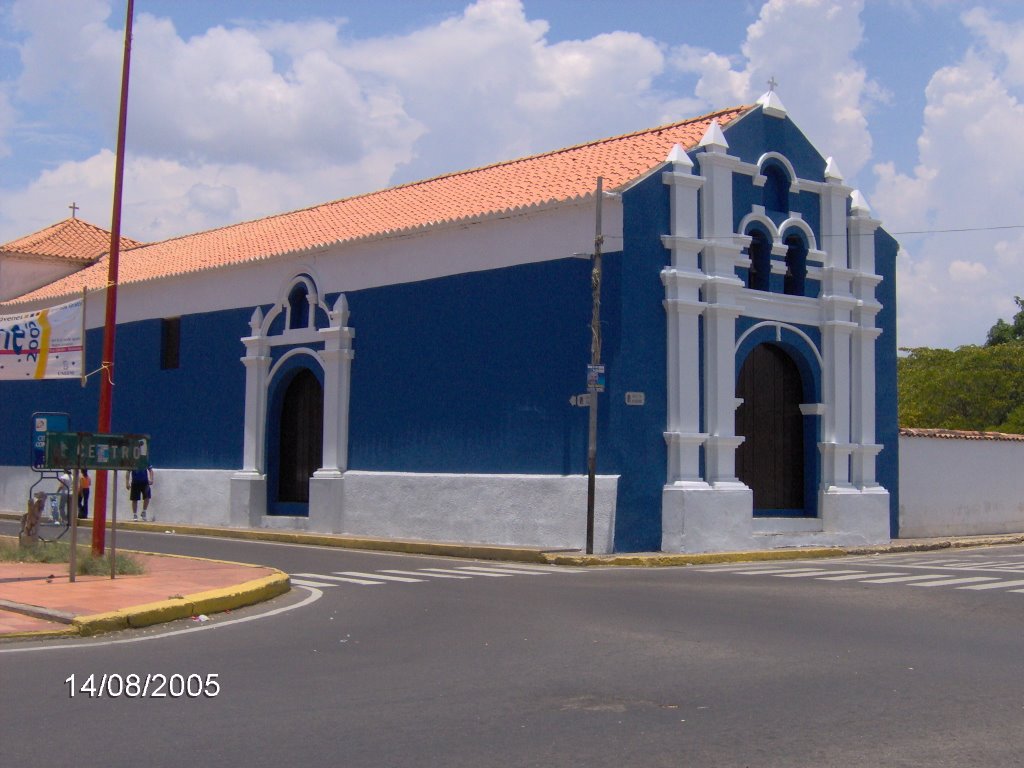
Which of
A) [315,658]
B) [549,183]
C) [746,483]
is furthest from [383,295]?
[315,658]

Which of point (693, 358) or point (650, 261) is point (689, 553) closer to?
point (693, 358)

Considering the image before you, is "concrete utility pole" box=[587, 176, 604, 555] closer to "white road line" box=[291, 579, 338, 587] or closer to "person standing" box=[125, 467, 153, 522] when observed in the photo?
"white road line" box=[291, 579, 338, 587]

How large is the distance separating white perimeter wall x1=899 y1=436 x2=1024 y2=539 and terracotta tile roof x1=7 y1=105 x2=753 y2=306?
28.6 ft

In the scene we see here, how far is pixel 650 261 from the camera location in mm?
21219

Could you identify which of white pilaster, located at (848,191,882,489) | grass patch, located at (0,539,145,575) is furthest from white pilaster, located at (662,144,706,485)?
grass patch, located at (0,539,145,575)

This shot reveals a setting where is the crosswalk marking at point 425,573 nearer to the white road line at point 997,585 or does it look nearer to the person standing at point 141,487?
the white road line at point 997,585

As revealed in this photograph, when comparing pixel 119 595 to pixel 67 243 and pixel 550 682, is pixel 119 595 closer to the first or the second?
pixel 550 682

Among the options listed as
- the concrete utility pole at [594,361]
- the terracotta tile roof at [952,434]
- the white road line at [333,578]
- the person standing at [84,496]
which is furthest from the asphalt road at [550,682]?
the person standing at [84,496]

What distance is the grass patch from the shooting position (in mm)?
15055

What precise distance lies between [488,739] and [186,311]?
2462 centimetres

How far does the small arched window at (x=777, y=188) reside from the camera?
23766 mm

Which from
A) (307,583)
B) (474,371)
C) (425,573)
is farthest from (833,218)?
(307,583)

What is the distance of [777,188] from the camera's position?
24.0 metres
